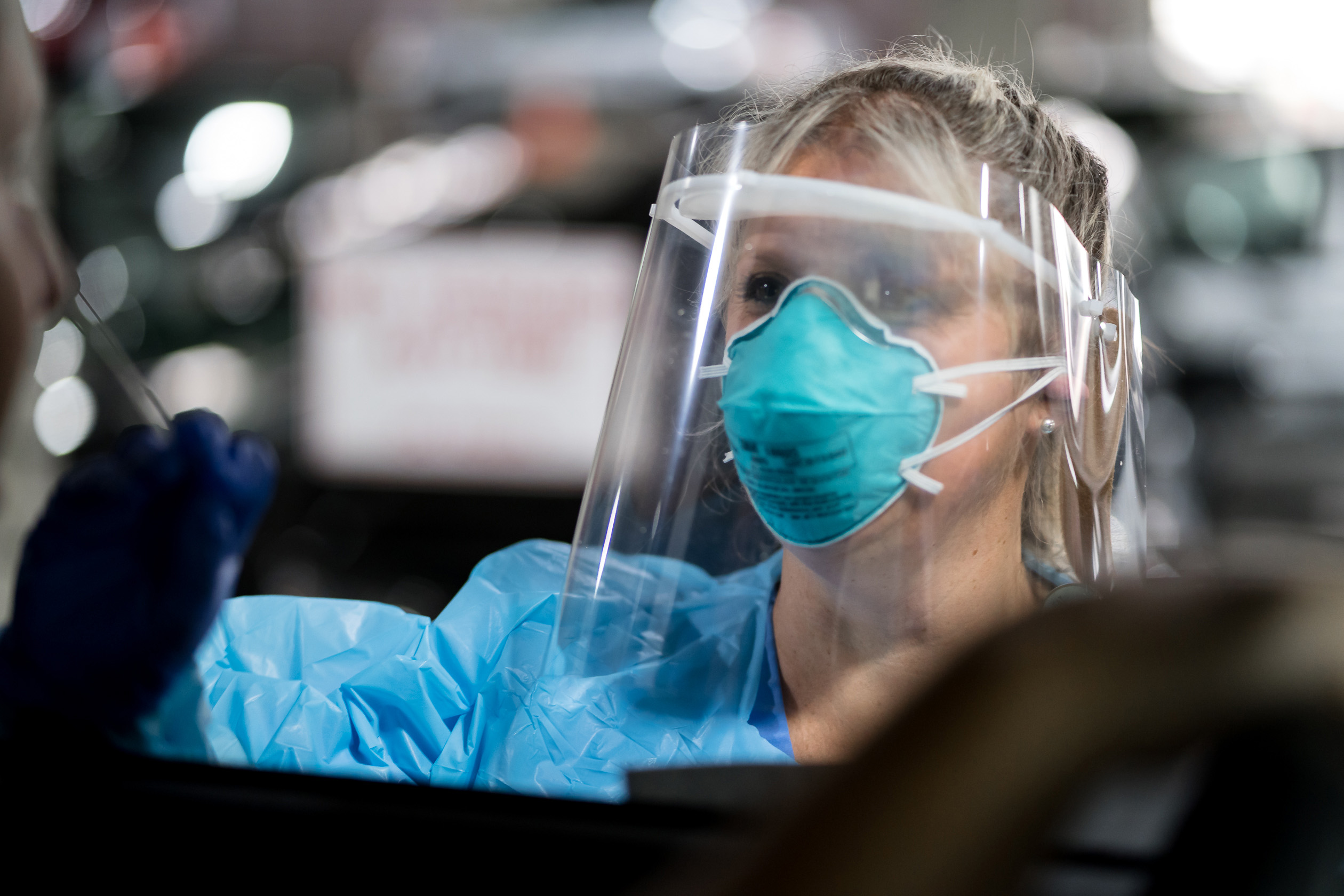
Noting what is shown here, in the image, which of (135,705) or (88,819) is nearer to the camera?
(88,819)

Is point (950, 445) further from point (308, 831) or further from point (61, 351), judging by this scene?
point (61, 351)

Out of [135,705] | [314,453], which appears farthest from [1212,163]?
[135,705]

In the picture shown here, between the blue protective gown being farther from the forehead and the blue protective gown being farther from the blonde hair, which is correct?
the forehead

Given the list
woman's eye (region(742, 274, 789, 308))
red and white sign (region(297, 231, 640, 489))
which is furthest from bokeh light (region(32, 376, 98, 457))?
woman's eye (region(742, 274, 789, 308))

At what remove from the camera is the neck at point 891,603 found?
101cm

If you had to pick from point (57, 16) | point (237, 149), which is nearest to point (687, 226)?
point (237, 149)

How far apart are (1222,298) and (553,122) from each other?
303cm

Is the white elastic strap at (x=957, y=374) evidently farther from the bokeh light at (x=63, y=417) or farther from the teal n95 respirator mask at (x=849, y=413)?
the bokeh light at (x=63, y=417)

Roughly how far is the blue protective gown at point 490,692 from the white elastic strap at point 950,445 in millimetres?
214

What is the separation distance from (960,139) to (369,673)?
0.81 metres

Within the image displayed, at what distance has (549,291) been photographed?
414cm

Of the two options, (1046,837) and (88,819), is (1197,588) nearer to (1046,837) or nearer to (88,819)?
(1046,837)

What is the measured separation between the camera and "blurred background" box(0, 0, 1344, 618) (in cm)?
421

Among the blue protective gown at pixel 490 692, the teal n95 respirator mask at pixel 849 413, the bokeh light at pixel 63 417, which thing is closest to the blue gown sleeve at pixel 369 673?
the blue protective gown at pixel 490 692
